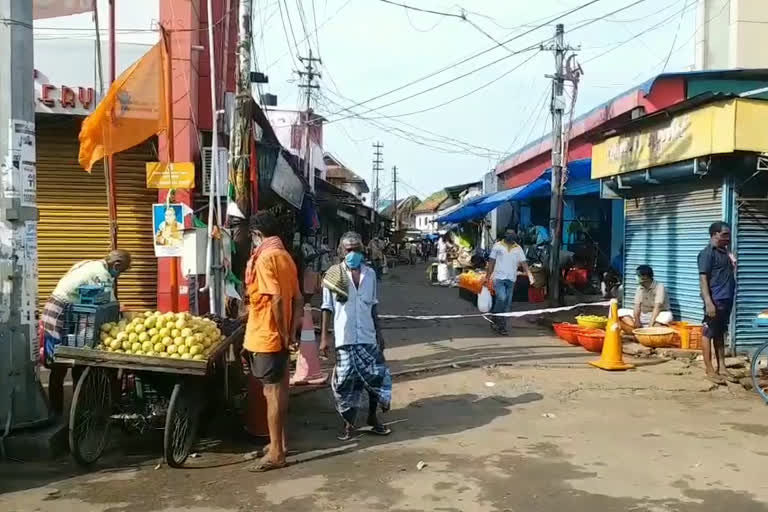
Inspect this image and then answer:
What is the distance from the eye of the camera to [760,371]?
8461 millimetres

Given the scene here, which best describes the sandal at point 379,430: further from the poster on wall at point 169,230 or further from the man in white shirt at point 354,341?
the poster on wall at point 169,230

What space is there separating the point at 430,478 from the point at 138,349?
2423 millimetres

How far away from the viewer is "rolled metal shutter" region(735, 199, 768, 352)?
9.73 meters

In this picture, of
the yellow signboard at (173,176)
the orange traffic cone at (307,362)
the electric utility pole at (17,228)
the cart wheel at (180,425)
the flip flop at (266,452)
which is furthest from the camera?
the yellow signboard at (173,176)

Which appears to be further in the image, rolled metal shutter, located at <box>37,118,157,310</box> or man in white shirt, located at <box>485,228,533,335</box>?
man in white shirt, located at <box>485,228,533,335</box>

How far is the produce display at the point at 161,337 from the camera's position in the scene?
553 centimetres

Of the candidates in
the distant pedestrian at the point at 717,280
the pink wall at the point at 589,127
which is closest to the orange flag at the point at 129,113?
the distant pedestrian at the point at 717,280

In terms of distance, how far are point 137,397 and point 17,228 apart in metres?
1.69

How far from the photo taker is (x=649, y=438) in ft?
20.3

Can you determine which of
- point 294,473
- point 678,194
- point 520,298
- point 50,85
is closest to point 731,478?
point 294,473

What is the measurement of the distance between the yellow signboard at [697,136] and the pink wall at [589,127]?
1859mm

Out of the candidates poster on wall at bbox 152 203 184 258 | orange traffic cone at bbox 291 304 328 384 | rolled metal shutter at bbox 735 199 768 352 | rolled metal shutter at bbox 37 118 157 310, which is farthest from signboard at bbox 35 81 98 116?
rolled metal shutter at bbox 735 199 768 352

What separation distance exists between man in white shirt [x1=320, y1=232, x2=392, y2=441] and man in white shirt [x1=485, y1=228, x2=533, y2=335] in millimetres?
6049

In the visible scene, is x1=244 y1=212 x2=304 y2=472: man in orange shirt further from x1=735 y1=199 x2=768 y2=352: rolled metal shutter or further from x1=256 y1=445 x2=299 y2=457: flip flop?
x1=735 y1=199 x2=768 y2=352: rolled metal shutter
